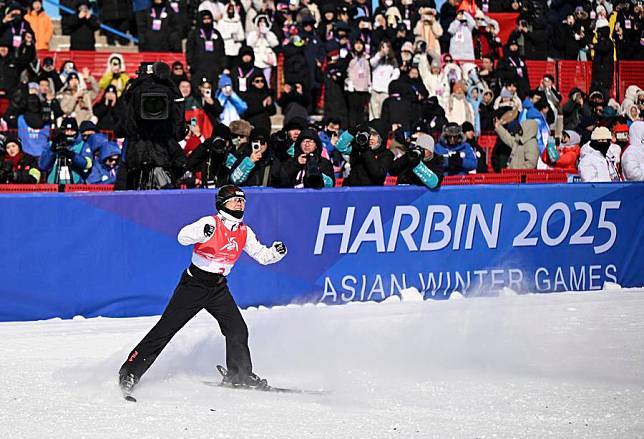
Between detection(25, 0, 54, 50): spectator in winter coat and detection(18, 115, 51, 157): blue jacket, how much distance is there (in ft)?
8.21

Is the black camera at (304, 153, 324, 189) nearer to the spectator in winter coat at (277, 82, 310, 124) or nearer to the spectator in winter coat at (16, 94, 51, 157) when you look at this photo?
the spectator in winter coat at (16, 94, 51, 157)

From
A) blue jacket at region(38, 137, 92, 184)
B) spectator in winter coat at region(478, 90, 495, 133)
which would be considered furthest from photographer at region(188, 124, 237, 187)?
spectator in winter coat at region(478, 90, 495, 133)

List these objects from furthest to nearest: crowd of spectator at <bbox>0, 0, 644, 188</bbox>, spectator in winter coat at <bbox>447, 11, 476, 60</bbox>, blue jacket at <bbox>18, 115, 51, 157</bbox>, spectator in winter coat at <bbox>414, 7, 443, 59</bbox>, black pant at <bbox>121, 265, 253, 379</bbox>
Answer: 1. spectator in winter coat at <bbox>447, 11, 476, 60</bbox>
2. spectator in winter coat at <bbox>414, 7, 443, 59</bbox>
3. blue jacket at <bbox>18, 115, 51, 157</bbox>
4. crowd of spectator at <bbox>0, 0, 644, 188</bbox>
5. black pant at <bbox>121, 265, 253, 379</bbox>

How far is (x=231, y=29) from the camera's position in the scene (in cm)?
1738

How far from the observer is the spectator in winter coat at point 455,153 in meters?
14.2

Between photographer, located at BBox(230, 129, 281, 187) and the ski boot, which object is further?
photographer, located at BBox(230, 129, 281, 187)

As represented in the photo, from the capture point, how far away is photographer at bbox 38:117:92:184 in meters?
13.0

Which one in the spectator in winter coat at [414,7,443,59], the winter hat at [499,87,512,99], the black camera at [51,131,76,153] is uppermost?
the spectator in winter coat at [414,7,443,59]

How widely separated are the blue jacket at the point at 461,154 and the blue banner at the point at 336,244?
5.52ft

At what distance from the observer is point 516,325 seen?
35.7 feet

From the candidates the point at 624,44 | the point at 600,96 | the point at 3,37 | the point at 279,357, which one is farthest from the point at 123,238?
the point at 624,44

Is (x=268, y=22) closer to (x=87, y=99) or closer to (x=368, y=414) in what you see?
(x=87, y=99)

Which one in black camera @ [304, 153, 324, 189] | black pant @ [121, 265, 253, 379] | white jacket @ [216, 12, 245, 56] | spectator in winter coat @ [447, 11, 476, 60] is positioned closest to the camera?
black pant @ [121, 265, 253, 379]

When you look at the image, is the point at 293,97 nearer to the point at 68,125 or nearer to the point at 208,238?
the point at 68,125
